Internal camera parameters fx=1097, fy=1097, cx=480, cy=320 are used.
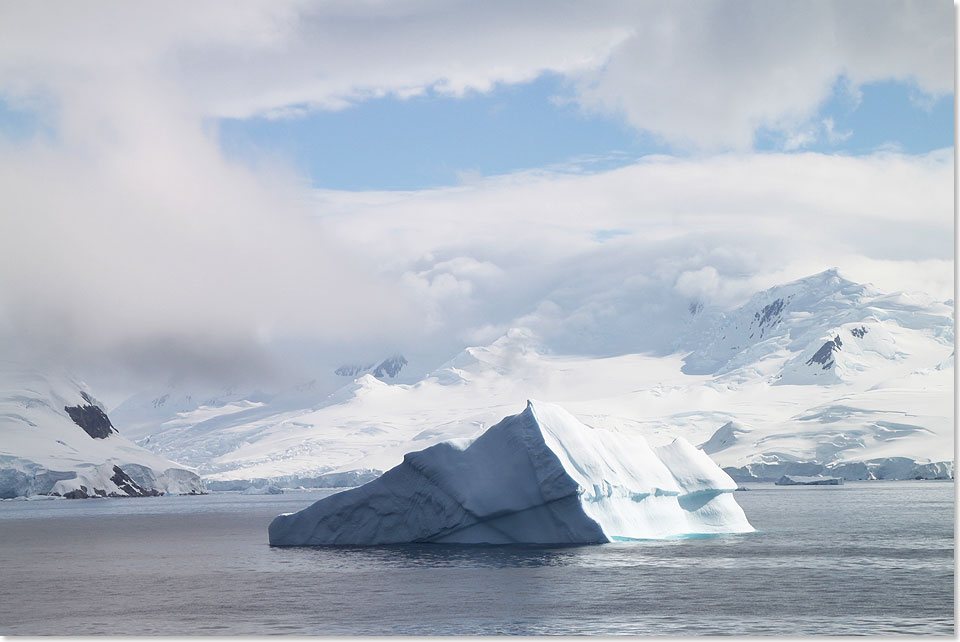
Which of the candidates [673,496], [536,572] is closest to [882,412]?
[673,496]

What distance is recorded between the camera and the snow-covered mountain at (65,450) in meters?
132

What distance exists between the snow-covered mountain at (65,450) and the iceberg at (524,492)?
338 ft

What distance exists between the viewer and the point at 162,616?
23.5 meters

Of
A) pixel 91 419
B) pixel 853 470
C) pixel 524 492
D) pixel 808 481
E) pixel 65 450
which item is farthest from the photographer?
pixel 91 419

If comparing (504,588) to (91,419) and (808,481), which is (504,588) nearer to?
(808,481)

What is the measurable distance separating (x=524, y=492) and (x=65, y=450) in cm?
12112

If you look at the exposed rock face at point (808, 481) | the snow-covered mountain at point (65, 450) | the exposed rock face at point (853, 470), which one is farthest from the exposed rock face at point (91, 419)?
the exposed rock face at point (808, 481)

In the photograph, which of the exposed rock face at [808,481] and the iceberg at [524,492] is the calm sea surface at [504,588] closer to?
the iceberg at [524,492]

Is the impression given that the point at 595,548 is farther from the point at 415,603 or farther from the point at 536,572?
the point at 415,603

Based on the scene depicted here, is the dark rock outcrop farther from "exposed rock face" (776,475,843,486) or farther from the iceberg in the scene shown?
the iceberg

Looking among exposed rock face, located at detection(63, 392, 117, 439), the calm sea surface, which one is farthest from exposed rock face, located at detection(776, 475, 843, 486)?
exposed rock face, located at detection(63, 392, 117, 439)

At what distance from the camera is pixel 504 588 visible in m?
26.1

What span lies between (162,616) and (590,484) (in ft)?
51.4

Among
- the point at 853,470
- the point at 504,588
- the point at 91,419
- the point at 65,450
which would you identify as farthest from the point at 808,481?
the point at 504,588
